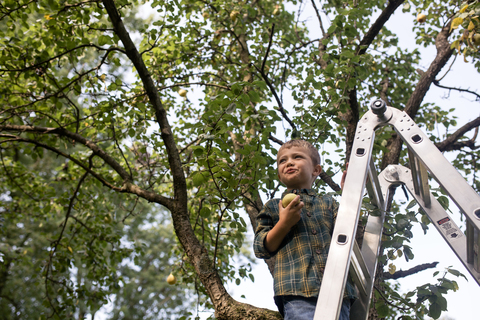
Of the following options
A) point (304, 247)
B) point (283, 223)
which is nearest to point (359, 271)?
point (304, 247)

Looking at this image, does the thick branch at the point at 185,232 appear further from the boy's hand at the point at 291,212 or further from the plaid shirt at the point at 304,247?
the boy's hand at the point at 291,212

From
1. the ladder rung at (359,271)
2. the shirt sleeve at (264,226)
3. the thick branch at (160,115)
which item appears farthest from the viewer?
the thick branch at (160,115)

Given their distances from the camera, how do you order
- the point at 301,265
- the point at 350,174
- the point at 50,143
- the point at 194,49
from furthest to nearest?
the point at 194,49, the point at 50,143, the point at 301,265, the point at 350,174

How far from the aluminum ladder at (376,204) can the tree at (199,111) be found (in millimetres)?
239

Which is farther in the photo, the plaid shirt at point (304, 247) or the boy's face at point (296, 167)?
the boy's face at point (296, 167)

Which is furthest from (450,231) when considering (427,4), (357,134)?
(427,4)

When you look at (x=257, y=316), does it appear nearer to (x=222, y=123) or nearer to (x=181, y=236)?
(x=181, y=236)

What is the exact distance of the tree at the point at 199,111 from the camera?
86.8 inches

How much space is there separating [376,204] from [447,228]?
35 centimetres

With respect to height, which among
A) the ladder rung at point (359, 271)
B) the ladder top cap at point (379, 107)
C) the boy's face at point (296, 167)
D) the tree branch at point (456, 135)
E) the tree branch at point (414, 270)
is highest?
the tree branch at point (456, 135)

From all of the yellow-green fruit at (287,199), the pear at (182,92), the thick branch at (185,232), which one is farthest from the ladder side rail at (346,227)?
the pear at (182,92)

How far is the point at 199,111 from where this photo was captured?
505cm

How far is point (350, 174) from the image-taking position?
1302 mm

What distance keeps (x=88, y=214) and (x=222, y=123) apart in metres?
3.47
